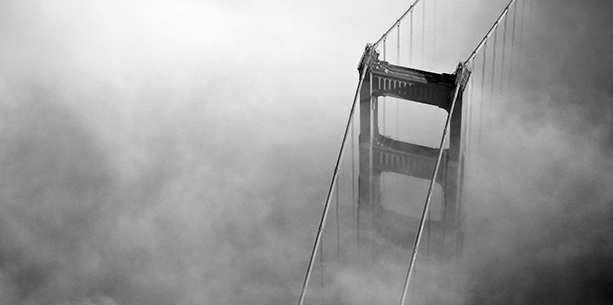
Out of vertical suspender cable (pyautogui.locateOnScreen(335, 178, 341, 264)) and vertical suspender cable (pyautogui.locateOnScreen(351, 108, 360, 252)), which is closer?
A: vertical suspender cable (pyautogui.locateOnScreen(335, 178, 341, 264))

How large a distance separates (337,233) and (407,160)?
290cm

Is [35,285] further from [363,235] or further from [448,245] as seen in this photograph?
[448,245]

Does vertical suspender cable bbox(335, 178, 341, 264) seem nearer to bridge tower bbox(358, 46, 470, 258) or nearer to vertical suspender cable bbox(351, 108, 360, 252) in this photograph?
vertical suspender cable bbox(351, 108, 360, 252)

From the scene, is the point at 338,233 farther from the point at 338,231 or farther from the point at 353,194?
the point at 353,194

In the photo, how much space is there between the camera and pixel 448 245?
36656mm

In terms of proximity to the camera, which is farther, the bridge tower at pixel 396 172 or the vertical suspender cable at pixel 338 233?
the vertical suspender cable at pixel 338 233

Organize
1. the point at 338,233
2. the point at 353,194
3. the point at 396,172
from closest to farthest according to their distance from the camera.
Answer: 1. the point at 396,172
2. the point at 338,233
3. the point at 353,194

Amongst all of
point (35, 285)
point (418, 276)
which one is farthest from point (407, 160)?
point (35, 285)

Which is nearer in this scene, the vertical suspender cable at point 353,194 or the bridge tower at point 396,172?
the bridge tower at point 396,172

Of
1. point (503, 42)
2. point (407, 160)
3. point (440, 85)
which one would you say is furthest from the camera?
point (503, 42)

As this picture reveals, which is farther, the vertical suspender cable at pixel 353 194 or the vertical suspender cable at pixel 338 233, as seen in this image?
the vertical suspender cable at pixel 353 194

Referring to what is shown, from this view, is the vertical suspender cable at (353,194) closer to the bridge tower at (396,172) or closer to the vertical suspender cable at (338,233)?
the bridge tower at (396,172)

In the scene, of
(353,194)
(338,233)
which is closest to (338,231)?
(338,233)

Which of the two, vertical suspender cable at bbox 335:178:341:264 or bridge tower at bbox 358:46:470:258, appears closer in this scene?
bridge tower at bbox 358:46:470:258
